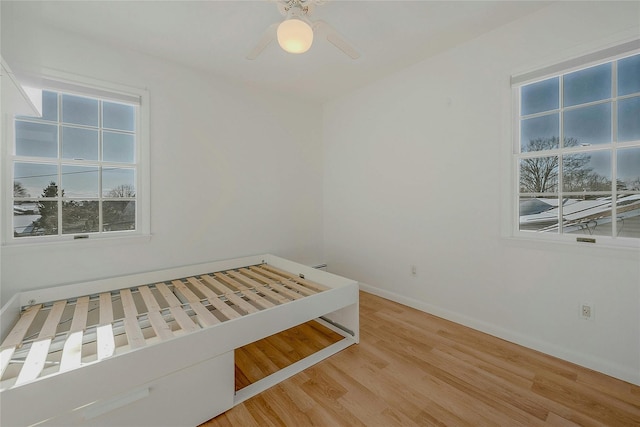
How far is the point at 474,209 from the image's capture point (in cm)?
240

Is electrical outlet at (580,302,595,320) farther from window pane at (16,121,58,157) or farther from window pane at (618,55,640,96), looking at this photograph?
window pane at (16,121,58,157)

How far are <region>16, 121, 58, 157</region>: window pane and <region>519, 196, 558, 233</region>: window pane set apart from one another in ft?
12.6

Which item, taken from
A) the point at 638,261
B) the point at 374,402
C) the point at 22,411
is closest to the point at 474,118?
the point at 638,261

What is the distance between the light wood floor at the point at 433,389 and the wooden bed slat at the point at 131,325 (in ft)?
1.91

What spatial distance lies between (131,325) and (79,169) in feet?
5.08

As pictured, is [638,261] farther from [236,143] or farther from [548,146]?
[236,143]

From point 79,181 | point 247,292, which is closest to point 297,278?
point 247,292

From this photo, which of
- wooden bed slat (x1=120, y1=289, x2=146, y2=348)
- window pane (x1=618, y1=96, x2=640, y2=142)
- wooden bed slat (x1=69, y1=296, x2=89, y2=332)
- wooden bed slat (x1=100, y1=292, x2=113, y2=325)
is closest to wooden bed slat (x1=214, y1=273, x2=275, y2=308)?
wooden bed slat (x1=120, y1=289, x2=146, y2=348)

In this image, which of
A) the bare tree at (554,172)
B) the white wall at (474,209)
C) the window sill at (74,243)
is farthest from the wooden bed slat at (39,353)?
the bare tree at (554,172)

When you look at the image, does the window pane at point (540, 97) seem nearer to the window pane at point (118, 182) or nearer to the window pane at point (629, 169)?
the window pane at point (629, 169)

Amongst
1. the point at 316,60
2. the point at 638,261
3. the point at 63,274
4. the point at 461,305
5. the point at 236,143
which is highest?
the point at 316,60

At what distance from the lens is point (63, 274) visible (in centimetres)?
218

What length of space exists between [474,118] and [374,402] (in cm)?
234

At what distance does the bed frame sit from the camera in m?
1.15
